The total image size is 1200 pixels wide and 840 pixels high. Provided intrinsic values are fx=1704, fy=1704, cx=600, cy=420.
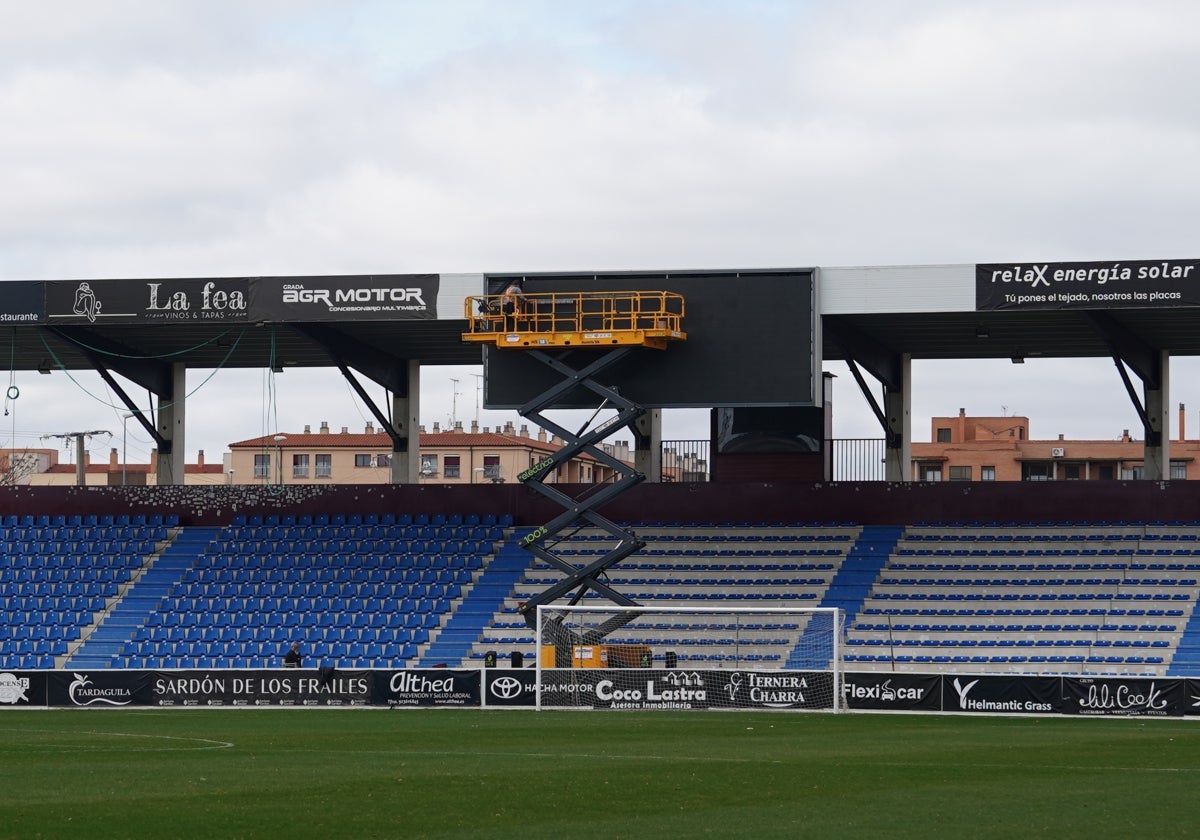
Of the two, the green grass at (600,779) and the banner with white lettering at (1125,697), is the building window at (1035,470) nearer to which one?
the banner with white lettering at (1125,697)

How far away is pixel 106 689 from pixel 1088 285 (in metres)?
28.1

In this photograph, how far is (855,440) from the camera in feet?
189

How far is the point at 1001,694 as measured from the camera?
130ft

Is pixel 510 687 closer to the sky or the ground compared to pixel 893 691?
closer to the ground

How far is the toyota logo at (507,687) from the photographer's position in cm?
4228

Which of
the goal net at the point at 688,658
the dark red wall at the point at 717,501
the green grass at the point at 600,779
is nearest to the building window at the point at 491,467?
the dark red wall at the point at 717,501

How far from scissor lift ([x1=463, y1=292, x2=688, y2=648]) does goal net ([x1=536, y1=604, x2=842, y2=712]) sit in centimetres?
123

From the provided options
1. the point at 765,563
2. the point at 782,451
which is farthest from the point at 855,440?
the point at 765,563

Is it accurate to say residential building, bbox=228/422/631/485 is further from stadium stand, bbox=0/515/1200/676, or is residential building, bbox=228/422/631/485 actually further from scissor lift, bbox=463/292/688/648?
scissor lift, bbox=463/292/688/648

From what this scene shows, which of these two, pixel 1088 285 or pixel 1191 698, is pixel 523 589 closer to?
pixel 1088 285

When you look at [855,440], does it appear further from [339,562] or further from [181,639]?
[181,639]

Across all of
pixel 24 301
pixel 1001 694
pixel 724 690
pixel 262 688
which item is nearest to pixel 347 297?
pixel 24 301

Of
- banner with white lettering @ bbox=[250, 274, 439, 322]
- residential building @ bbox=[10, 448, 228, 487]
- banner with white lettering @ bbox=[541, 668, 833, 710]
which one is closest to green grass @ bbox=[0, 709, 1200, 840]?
banner with white lettering @ bbox=[541, 668, 833, 710]

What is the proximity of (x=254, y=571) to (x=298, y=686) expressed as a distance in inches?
544
